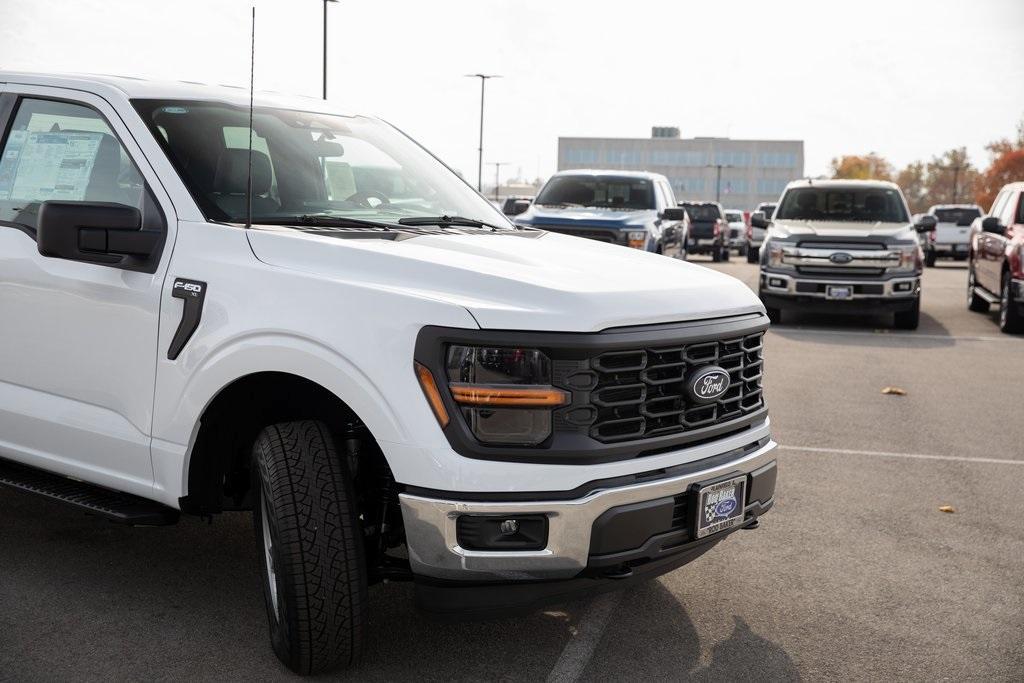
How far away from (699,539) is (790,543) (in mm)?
1719

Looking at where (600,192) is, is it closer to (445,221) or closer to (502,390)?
(445,221)

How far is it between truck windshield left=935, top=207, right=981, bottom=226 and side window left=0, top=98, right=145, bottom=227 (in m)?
33.3

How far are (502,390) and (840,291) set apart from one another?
11249mm

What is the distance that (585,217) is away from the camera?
1475cm

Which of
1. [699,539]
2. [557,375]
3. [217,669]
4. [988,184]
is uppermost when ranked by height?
[988,184]

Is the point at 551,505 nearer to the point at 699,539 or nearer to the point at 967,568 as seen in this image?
the point at 699,539

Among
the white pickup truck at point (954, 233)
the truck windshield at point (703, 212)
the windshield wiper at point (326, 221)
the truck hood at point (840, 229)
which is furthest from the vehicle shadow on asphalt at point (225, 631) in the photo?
the white pickup truck at point (954, 233)

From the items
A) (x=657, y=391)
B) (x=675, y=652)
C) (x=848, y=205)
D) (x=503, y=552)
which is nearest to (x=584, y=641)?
(x=675, y=652)

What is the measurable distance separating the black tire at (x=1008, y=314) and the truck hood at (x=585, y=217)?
4.57 m

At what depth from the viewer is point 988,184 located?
87.1 metres

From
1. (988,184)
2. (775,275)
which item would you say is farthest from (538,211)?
(988,184)

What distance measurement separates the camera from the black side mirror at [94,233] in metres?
3.72

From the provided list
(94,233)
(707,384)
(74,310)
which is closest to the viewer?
(707,384)

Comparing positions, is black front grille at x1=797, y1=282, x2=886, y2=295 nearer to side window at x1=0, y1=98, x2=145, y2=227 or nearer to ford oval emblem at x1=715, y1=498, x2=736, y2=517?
ford oval emblem at x1=715, y1=498, x2=736, y2=517
